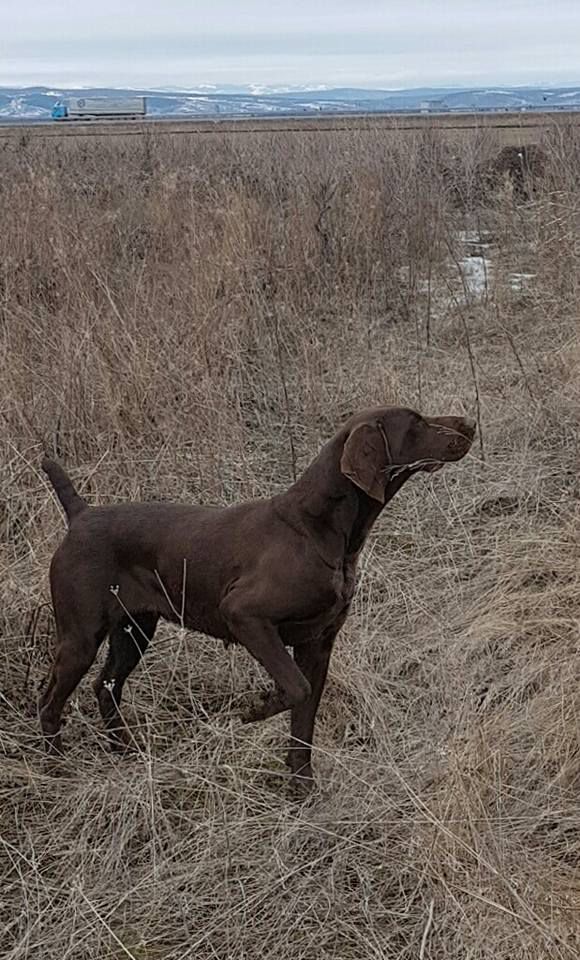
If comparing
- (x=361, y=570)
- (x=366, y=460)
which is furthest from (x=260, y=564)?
(x=361, y=570)

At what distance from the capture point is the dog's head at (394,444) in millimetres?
3041

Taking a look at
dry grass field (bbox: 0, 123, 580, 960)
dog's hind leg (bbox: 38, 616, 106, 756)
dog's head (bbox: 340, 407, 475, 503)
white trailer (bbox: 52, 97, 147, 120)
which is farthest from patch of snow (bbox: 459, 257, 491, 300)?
white trailer (bbox: 52, 97, 147, 120)

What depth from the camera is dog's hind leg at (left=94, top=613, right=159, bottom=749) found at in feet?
11.6

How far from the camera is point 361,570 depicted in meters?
4.61

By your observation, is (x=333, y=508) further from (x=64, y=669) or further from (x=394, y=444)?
(x=64, y=669)

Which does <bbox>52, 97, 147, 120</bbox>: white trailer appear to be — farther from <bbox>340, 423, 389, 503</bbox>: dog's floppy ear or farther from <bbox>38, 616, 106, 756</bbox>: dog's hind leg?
<bbox>340, 423, 389, 503</bbox>: dog's floppy ear

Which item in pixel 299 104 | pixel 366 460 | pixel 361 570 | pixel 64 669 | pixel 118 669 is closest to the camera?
pixel 366 460

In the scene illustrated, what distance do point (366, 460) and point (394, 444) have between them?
120mm

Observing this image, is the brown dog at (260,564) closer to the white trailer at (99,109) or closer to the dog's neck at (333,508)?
the dog's neck at (333,508)

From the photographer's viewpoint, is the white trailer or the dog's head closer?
Answer: the dog's head

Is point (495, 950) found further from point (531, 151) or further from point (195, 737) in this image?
point (531, 151)

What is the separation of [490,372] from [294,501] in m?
4.16

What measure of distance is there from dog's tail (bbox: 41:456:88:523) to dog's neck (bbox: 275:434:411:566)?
2.17 ft

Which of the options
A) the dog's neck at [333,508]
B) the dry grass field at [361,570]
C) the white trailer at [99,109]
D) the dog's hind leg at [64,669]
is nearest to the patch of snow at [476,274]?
the dry grass field at [361,570]
